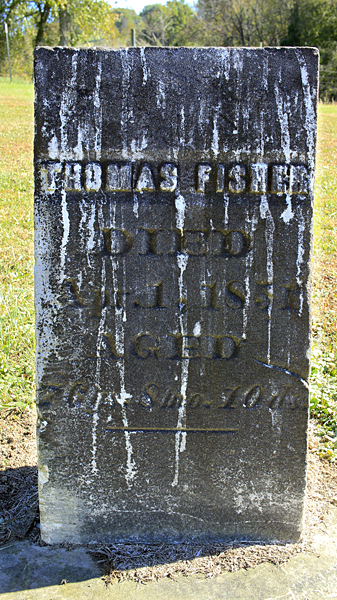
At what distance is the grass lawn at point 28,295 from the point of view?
2990 millimetres

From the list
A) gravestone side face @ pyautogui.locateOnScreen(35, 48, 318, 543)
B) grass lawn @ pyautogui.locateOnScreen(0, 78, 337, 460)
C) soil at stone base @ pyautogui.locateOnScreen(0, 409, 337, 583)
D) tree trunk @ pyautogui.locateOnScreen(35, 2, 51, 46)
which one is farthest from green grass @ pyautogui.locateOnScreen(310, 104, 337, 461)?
tree trunk @ pyautogui.locateOnScreen(35, 2, 51, 46)

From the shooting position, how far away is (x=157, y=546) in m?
2.01

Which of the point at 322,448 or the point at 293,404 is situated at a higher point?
the point at 293,404

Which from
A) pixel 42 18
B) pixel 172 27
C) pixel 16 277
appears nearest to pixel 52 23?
pixel 42 18

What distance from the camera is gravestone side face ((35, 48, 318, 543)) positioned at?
1.68 metres

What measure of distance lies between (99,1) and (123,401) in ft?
78.3

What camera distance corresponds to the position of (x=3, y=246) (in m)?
5.04

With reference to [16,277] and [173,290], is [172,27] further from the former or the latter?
[173,290]

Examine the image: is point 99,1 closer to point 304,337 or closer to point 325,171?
point 325,171

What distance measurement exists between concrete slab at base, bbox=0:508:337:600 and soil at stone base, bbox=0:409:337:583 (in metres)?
0.04

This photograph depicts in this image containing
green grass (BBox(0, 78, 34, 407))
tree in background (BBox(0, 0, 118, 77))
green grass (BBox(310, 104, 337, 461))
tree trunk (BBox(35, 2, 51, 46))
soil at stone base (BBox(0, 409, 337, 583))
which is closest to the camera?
soil at stone base (BBox(0, 409, 337, 583))

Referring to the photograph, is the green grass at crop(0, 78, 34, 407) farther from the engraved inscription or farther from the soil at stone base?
the engraved inscription

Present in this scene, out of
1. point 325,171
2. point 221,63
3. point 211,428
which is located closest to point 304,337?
point 211,428

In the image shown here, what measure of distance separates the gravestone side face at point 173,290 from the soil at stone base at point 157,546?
6 cm
